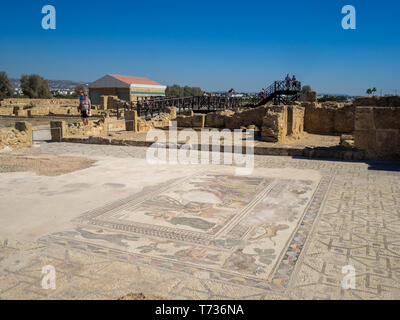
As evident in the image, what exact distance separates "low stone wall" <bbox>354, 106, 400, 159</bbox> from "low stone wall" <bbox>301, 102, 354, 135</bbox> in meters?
7.22

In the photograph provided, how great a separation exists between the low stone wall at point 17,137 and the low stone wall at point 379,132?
10047 mm

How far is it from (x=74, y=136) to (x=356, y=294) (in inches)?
473

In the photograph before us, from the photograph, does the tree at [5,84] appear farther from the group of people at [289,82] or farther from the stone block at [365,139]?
the stone block at [365,139]

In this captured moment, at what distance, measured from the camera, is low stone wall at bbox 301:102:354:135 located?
16297mm

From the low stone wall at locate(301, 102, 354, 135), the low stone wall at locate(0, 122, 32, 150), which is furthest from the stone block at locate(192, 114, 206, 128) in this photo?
the low stone wall at locate(0, 122, 32, 150)

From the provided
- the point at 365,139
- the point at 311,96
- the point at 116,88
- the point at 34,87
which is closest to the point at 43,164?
the point at 365,139

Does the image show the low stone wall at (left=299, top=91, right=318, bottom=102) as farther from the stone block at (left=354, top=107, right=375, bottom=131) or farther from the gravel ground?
the gravel ground

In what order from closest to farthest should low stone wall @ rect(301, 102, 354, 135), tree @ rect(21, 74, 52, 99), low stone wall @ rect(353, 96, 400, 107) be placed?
1. low stone wall @ rect(353, 96, 400, 107)
2. low stone wall @ rect(301, 102, 354, 135)
3. tree @ rect(21, 74, 52, 99)

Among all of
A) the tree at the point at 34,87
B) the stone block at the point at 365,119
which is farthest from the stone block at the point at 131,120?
the tree at the point at 34,87

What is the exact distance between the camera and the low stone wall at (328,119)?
642 inches

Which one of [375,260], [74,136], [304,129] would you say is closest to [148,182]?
[375,260]

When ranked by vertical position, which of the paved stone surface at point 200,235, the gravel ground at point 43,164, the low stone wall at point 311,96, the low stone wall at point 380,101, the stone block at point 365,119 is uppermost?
the low stone wall at point 311,96

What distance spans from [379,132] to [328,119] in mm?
7655

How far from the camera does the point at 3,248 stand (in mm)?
3863
